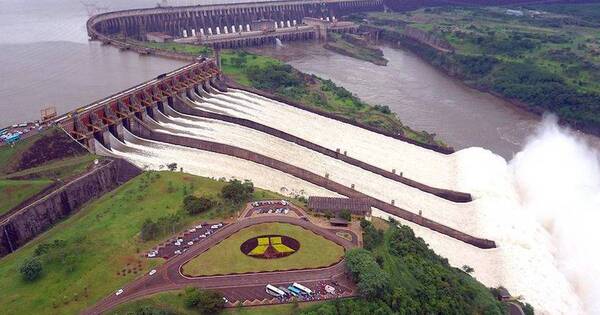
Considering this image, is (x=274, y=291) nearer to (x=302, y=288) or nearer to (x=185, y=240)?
(x=302, y=288)

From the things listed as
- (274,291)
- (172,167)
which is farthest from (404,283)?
(172,167)

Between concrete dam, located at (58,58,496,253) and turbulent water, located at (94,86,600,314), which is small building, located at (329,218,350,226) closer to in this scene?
turbulent water, located at (94,86,600,314)

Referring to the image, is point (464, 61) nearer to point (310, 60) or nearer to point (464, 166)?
point (310, 60)

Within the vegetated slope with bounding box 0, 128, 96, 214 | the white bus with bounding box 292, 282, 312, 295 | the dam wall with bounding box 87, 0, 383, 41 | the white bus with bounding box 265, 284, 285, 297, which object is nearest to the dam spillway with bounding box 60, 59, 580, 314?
the vegetated slope with bounding box 0, 128, 96, 214

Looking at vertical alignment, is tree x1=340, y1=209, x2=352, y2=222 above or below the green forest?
above

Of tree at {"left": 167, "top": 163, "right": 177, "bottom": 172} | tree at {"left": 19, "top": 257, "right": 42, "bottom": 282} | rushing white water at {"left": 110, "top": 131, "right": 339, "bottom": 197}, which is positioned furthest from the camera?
rushing white water at {"left": 110, "top": 131, "right": 339, "bottom": 197}

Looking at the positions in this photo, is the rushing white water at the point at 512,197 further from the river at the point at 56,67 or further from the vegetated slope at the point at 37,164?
the vegetated slope at the point at 37,164
